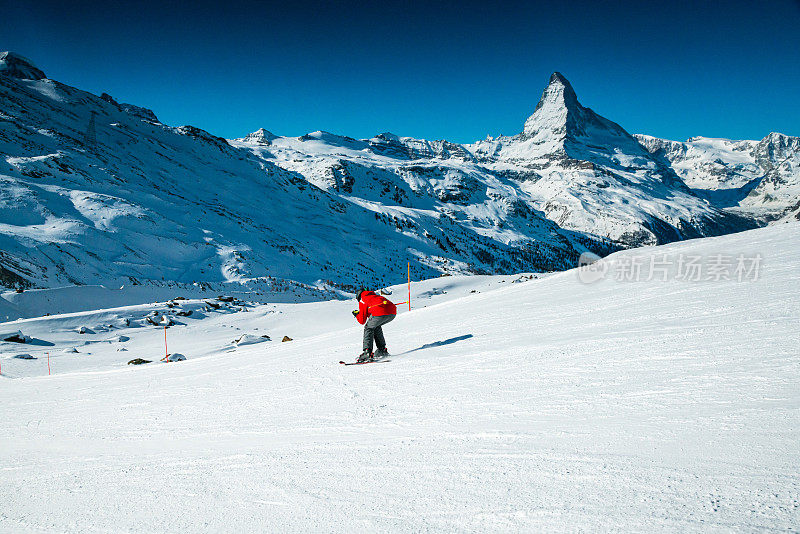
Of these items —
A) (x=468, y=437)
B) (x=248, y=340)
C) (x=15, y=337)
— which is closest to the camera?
(x=468, y=437)

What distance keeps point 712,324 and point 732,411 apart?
11.0 feet

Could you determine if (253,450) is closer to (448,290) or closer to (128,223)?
(448,290)

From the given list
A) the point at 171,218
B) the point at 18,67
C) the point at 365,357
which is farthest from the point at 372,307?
the point at 18,67

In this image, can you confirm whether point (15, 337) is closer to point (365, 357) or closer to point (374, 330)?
point (365, 357)

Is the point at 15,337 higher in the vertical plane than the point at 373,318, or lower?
lower

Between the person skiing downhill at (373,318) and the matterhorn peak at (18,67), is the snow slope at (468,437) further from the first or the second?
the matterhorn peak at (18,67)

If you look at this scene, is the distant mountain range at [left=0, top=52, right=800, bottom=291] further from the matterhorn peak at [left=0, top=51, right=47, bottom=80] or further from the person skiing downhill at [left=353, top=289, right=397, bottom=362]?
the person skiing downhill at [left=353, top=289, right=397, bottom=362]

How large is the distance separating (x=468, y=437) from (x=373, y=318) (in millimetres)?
4519

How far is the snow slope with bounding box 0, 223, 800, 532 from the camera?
2523 millimetres

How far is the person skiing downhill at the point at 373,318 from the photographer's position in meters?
7.97

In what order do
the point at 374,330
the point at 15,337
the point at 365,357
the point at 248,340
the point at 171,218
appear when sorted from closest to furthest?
the point at 365,357 → the point at 374,330 → the point at 15,337 → the point at 248,340 → the point at 171,218

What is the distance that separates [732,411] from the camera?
11.3 ft

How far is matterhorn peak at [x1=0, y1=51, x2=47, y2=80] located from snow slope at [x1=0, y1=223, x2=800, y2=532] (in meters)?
147

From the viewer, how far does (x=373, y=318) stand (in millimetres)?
8047
